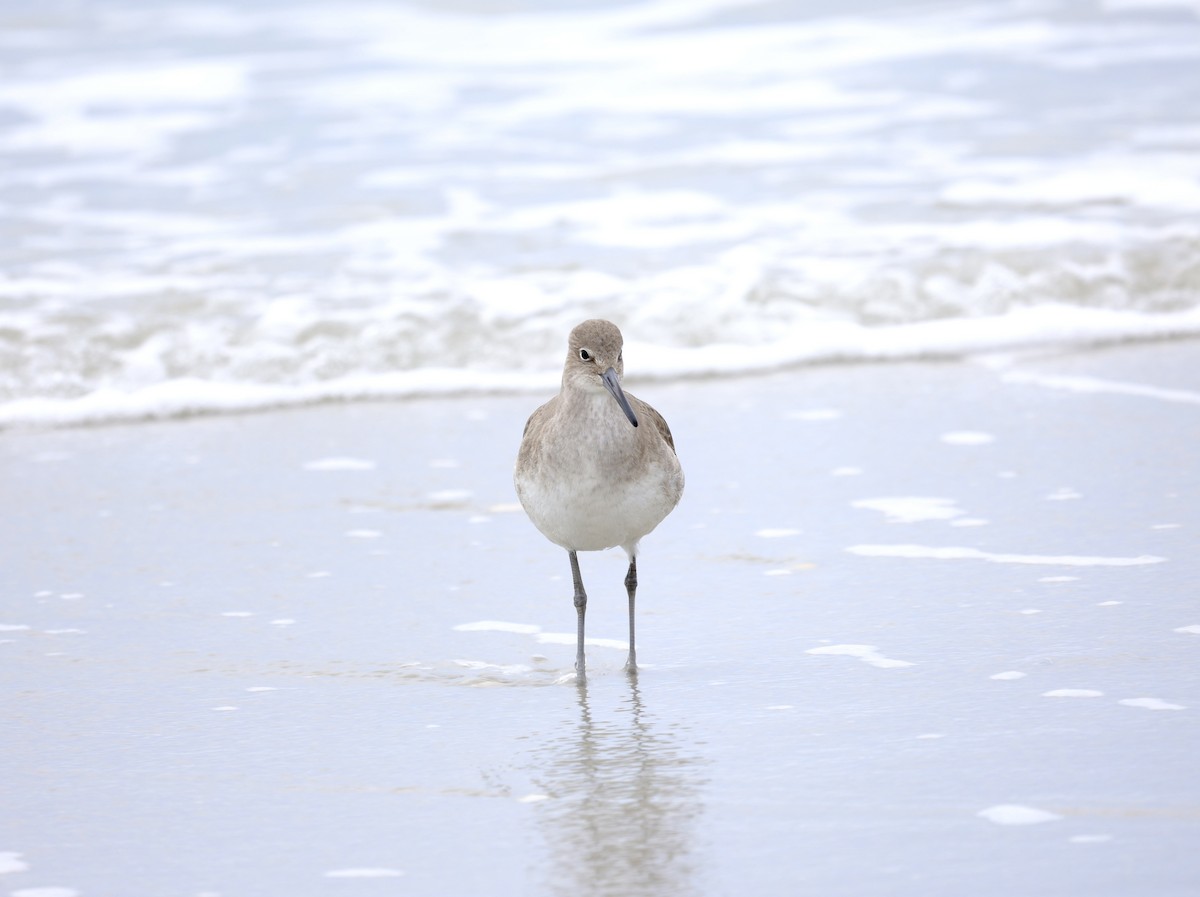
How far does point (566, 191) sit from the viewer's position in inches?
509

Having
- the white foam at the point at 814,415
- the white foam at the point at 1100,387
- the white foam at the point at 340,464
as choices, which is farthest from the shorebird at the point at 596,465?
the white foam at the point at 1100,387

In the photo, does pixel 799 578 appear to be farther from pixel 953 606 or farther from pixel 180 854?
pixel 180 854

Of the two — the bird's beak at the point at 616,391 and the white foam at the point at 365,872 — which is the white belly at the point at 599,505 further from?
the white foam at the point at 365,872

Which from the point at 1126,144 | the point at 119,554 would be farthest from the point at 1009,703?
the point at 1126,144

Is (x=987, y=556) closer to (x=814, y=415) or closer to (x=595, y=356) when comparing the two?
(x=595, y=356)

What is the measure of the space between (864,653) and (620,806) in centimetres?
129

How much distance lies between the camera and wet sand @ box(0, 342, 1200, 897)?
11.6ft

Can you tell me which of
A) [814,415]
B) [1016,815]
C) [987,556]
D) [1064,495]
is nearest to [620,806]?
[1016,815]

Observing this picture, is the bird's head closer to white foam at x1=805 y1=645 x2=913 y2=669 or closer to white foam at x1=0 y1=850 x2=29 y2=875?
white foam at x1=805 y1=645 x2=913 y2=669

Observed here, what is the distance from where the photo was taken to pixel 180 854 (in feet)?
11.8

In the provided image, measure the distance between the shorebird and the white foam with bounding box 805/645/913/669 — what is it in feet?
1.85

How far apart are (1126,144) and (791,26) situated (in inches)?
282

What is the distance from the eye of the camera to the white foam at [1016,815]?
358 centimetres

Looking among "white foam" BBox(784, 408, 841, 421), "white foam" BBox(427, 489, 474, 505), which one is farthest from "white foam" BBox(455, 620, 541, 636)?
"white foam" BBox(784, 408, 841, 421)
